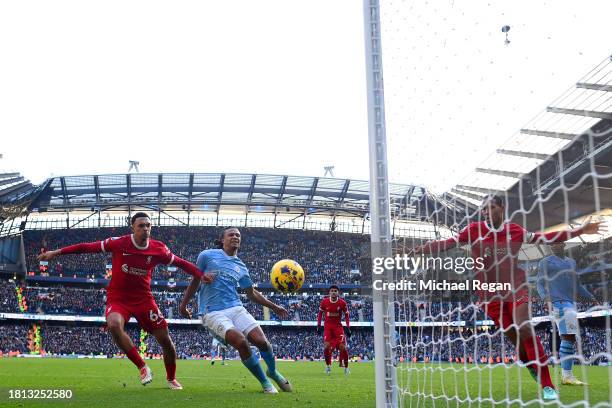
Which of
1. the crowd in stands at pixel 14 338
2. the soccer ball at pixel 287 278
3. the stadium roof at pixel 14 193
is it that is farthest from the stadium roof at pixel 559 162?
the crowd in stands at pixel 14 338

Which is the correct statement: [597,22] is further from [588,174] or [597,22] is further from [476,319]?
[476,319]

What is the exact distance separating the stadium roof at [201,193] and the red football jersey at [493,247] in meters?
34.3

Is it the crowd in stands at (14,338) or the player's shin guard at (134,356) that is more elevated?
the player's shin guard at (134,356)

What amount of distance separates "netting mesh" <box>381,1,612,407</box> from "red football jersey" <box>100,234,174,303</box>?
339cm

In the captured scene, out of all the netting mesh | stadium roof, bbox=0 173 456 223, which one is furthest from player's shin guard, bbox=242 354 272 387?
stadium roof, bbox=0 173 456 223

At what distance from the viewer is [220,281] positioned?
6.91 meters

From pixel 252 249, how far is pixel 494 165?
142 feet

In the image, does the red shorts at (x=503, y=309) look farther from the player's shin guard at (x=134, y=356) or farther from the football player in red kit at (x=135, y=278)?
the player's shin guard at (x=134, y=356)

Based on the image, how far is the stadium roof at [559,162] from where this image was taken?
2520 millimetres

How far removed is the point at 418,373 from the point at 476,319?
0.73 meters

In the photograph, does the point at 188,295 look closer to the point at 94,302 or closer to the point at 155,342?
the point at 155,342

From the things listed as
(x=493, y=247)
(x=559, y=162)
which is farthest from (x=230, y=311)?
(x=559, y=162)

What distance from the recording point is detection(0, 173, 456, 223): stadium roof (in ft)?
128

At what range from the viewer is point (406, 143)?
4.86m
